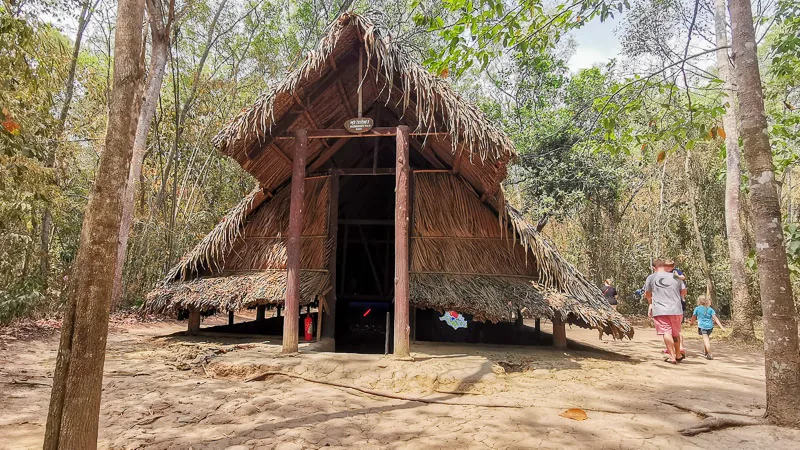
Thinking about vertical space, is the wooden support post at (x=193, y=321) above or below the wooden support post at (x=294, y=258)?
below

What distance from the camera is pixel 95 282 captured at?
6.70 feet

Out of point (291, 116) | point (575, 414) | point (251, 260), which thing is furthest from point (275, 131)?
point (575, 414)

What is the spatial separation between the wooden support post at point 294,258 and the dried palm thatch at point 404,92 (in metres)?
0.52

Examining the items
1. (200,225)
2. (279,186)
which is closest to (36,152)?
(279,186)

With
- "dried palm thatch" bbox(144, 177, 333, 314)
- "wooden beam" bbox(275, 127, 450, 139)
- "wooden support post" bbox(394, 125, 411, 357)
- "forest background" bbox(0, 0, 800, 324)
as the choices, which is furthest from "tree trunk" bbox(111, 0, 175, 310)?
"wooden support post" bbox(394, 125, 411, 357)

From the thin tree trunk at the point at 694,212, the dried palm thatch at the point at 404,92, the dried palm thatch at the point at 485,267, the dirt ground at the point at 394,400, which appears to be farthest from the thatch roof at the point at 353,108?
the thin tree trunk at the point at 694,212

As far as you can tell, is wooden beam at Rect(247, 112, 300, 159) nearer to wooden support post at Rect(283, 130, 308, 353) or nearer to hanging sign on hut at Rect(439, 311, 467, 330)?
wooden support post at Rect(283, 130, 308, 353)

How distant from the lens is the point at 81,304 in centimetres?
201

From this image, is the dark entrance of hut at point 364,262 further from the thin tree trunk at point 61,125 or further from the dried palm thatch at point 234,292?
the thin tree trunk at point 61,125

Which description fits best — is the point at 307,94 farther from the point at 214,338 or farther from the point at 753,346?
the point at 753,346

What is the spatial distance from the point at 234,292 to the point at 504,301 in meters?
3.77

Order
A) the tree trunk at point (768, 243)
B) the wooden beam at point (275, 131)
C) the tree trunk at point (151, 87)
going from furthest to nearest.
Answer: the tree trunk at point (151, 87), the wooden beam at point (275, 131), the tree trunk at point (768, 243)

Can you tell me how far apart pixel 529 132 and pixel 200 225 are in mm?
10604

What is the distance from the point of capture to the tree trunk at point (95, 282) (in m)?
1.96
